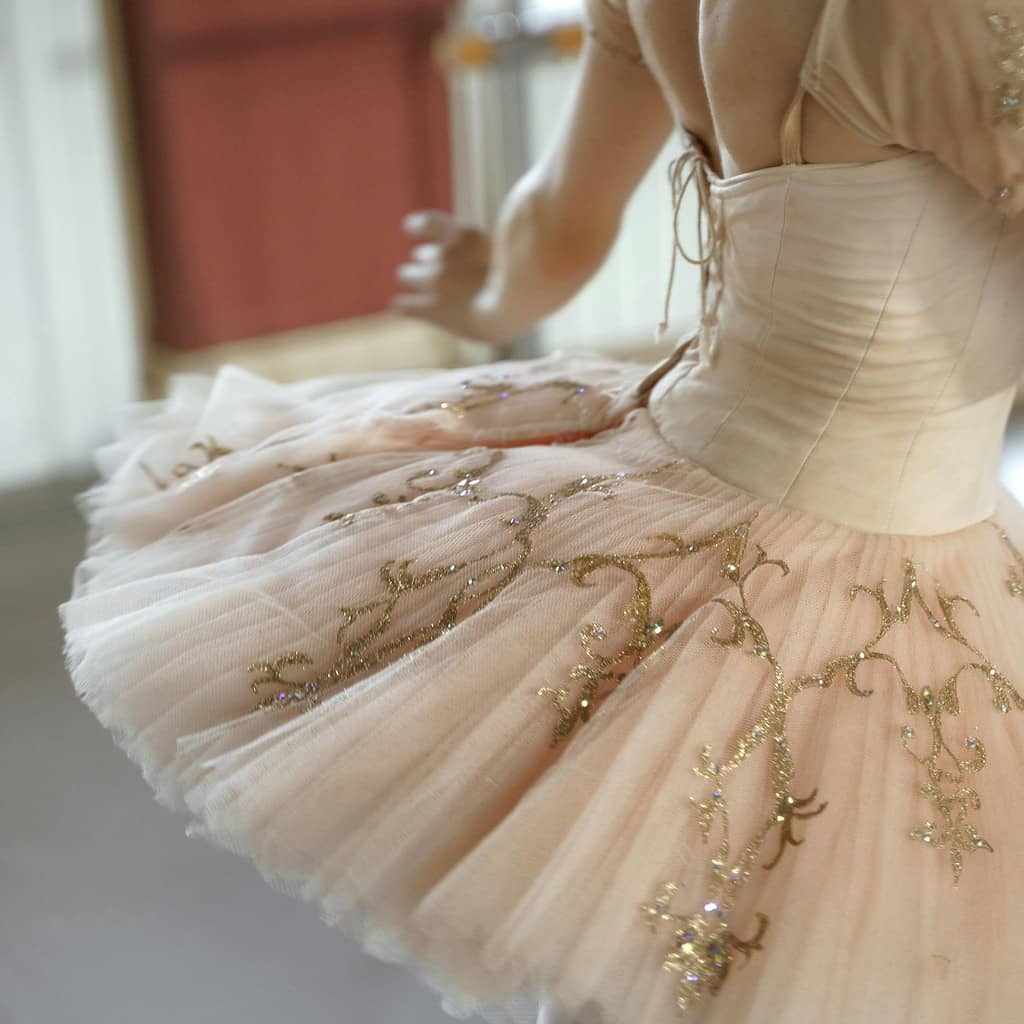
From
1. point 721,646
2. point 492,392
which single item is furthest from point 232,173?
point 721,646

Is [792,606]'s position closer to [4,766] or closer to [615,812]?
[615,812]

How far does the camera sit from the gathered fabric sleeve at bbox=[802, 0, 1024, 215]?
1.82ft

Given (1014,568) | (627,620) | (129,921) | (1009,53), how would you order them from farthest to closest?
1. (129,921)
2. (1014,568)
3. (627,620)
4. (1009,53)

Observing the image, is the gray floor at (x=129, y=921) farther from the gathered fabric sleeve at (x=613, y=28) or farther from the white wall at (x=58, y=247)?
the gathered fabric sleeve at (x=613, y=28)

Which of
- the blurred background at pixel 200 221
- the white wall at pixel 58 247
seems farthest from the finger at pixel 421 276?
the white wall at pixel 58 247

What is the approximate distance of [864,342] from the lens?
675 millimetres

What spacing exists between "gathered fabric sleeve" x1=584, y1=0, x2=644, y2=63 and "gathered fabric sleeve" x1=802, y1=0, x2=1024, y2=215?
272 mm

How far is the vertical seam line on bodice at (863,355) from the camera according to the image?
644 millimetres

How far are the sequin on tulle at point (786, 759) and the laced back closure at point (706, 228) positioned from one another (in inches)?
6.7

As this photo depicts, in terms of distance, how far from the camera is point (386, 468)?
843 mm

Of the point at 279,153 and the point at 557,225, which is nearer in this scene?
the point at 557,225

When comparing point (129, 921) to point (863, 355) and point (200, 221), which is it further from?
point (200, 221)

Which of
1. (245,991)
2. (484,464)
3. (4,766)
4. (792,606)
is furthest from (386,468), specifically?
(4,766)

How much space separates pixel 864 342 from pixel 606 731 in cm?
27
